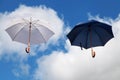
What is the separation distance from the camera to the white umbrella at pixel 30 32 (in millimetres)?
24125

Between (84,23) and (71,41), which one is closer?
(84,23)

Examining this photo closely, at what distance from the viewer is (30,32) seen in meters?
24.3

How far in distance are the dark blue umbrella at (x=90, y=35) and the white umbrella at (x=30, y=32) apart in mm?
2020

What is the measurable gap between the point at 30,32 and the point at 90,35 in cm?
500

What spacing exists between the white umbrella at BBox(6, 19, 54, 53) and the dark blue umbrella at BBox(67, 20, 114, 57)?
6.63ft

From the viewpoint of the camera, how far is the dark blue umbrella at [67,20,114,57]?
77.4ft

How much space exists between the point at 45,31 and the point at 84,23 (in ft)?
11.4

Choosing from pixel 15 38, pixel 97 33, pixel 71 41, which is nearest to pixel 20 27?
pixel 15 38

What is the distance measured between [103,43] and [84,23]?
3.06 m

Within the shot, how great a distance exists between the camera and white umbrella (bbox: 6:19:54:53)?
24.1 m

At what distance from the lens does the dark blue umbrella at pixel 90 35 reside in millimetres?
23578

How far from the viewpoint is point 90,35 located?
2425 cm

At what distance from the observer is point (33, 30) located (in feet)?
79.4

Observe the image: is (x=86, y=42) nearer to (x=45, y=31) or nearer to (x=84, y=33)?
(x=84, y=33)
